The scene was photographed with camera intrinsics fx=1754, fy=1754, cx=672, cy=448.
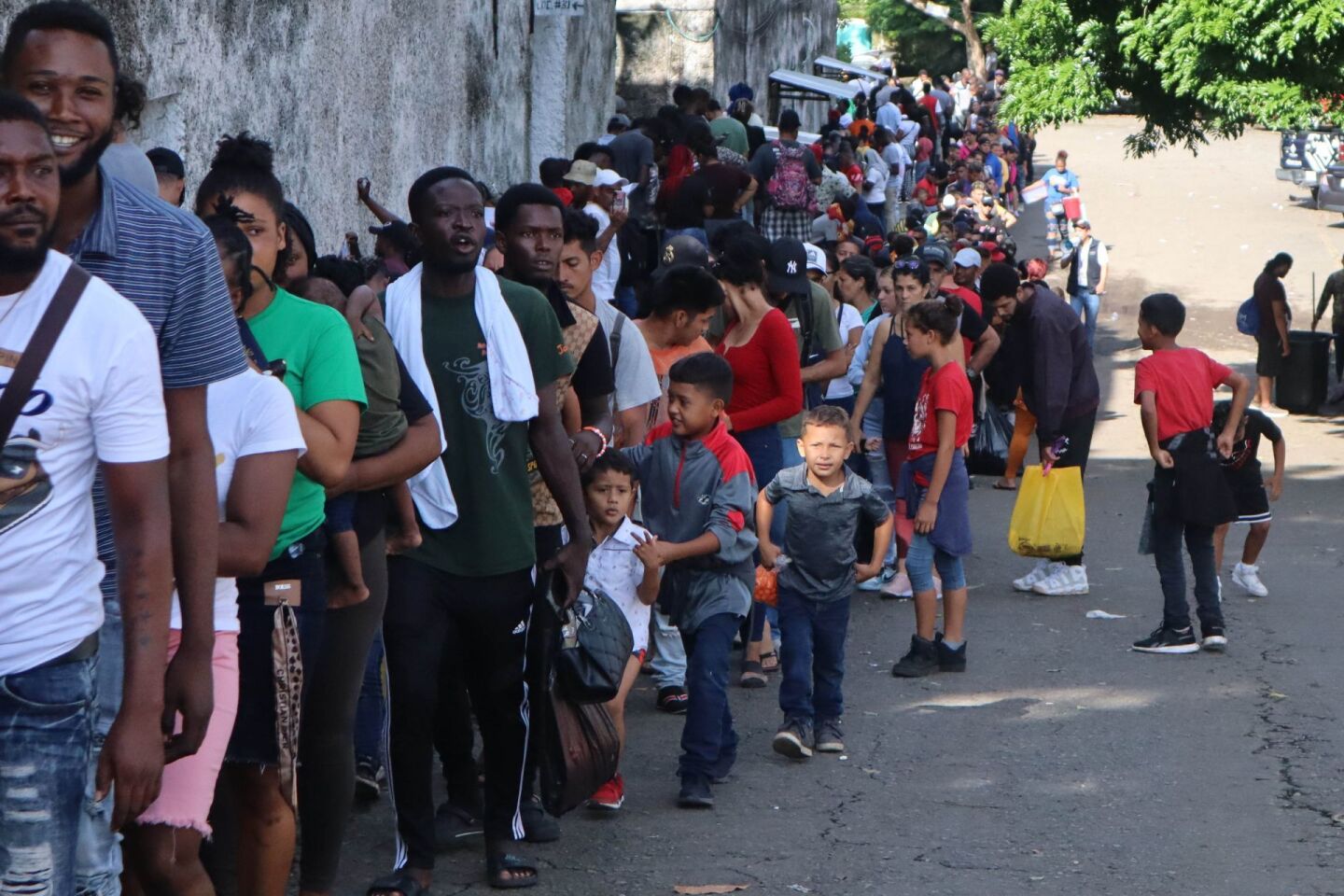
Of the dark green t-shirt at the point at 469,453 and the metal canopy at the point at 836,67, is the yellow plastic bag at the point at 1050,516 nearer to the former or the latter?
the dark green t-shirt at the point at 469,453

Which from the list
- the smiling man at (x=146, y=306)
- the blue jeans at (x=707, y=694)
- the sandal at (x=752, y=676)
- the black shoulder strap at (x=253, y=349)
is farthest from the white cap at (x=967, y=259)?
the smiling man at (x=146, y=306)

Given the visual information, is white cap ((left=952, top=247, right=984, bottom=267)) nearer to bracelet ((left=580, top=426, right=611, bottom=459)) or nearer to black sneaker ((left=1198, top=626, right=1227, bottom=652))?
black sneaker ((left=1198, top=626, right=1227, bottom=652))

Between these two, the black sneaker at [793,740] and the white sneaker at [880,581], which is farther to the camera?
the white sneaker at [880,581]

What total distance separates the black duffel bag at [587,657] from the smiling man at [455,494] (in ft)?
0.74

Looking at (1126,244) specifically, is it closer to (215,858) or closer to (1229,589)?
(1229,589)

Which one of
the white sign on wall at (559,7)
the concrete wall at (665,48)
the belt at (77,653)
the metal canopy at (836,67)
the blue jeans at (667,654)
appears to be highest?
the metal canopy at (836,67)

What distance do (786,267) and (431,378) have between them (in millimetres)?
3868

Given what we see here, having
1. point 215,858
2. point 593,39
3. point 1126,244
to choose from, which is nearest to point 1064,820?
point 215,858

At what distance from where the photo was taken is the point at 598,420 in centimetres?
593

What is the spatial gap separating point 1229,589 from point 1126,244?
20263 mm

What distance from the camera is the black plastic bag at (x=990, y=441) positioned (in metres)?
12.3

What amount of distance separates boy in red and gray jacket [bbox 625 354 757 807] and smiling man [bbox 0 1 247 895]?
9.48 feet

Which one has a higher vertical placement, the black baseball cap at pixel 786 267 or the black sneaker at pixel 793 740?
the black baseball cap at pixel 786 267

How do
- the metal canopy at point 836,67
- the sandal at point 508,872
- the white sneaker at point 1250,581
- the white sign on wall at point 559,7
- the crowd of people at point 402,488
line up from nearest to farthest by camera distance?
the crowd of people at point 402,488
the sandal at point 508,872
the white sneaker at point 1250,581
the white sign on wall at point 559,7
the metal canopy at point 836,67
